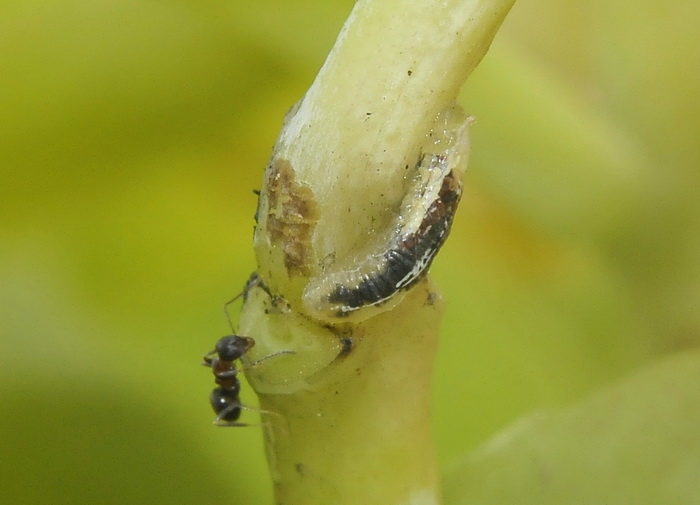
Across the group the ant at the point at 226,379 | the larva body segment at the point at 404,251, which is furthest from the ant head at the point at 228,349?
the larva body segment at the point at 404,251

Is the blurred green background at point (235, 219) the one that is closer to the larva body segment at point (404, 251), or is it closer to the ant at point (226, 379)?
the ant at point (226, 379)

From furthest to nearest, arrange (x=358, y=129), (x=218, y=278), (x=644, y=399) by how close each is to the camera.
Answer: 1. (x=218, y=278)
2. (x=644, y=399)
3. (x=358, y=129)

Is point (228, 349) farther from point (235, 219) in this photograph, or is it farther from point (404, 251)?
point (235, 219)

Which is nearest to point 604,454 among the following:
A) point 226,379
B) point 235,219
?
point 226,379

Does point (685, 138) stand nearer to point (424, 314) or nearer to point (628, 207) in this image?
point (628, 207)

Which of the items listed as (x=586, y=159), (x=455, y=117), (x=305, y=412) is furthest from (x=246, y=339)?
(x=586, y=159)

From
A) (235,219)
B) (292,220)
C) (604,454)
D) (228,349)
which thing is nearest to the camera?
(292,220)

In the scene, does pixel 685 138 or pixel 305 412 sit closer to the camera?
pixel 305 412

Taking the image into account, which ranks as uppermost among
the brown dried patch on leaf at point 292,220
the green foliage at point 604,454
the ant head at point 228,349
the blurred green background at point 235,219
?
the blurred green background at point 235,219
